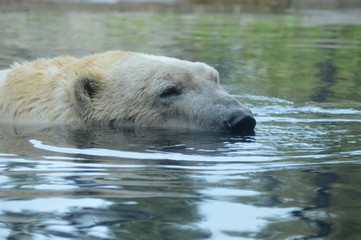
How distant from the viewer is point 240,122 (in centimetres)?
581

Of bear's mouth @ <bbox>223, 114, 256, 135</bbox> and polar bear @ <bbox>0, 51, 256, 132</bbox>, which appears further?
polar bear @ <bbox>0, 51, 256, 132</bbox>

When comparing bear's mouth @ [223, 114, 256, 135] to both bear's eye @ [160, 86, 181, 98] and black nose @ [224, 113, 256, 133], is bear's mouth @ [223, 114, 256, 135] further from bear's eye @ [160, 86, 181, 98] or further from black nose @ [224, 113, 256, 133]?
bear's eye @ [160, 86, 181, 98]

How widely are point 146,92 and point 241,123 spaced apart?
3.06 ft

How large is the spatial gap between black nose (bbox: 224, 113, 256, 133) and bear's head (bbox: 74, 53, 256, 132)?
1.17 ft

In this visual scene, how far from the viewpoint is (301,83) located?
9227mm

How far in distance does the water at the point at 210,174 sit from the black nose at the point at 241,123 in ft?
0.31

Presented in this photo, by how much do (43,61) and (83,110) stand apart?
0.72 meters

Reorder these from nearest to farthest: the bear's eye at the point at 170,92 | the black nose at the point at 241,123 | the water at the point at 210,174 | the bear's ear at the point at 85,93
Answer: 1. the water at the point at 210,174
2. the black nose at the point at 241,123
3. the bear's ear at the point at 85,93
4. the bear's eye at the point at 170,92

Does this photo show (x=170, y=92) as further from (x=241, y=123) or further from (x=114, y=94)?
(x=241, y=123)

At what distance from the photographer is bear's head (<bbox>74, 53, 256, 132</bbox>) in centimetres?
618

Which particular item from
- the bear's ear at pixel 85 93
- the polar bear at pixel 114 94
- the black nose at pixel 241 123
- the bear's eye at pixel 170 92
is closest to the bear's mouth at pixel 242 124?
the black nose at pixel 241 123

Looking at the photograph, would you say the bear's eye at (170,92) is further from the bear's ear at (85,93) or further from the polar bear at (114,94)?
the bear's ear at (85,93)

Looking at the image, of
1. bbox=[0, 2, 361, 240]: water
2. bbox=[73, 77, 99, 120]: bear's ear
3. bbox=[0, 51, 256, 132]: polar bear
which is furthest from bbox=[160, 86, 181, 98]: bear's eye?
bbox=[73, 77, 99, 120]: bear's ear

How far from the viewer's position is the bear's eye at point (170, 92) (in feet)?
20.5
